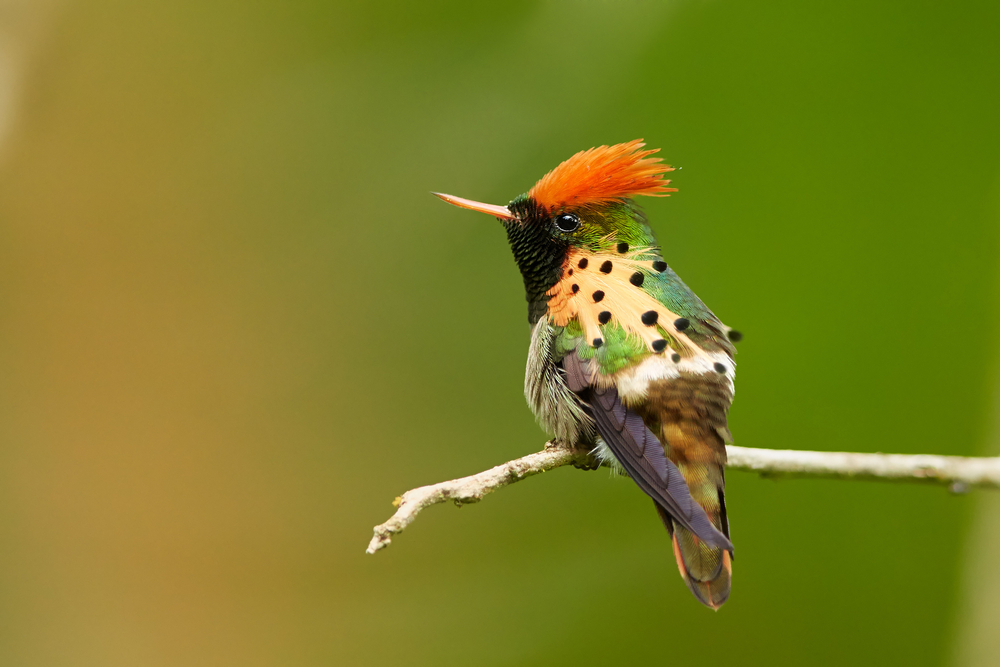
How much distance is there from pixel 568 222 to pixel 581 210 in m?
0.03

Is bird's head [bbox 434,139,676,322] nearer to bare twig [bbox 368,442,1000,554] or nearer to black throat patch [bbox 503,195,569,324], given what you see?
black throat patch [bbox 503,195,569,324]

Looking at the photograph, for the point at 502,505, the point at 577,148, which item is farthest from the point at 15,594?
the point at 577,148

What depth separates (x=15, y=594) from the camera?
1.17 metres

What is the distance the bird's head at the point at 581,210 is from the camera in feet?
2.96

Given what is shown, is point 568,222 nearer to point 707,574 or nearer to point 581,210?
point 581,210

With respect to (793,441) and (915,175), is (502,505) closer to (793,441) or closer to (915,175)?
(793,441)

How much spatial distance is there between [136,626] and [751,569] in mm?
1199

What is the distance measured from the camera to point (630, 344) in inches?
34.9

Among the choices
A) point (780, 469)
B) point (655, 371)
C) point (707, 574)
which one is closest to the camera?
point (707, 574)

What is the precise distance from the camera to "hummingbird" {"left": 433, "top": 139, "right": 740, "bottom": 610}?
0.82m

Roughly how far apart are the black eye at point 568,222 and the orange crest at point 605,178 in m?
0.02

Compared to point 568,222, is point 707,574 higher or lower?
lower

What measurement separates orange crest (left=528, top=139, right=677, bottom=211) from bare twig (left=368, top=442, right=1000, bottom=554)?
0.37 meters

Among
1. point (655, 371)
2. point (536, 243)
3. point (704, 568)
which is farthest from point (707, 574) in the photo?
point (536, 243)
